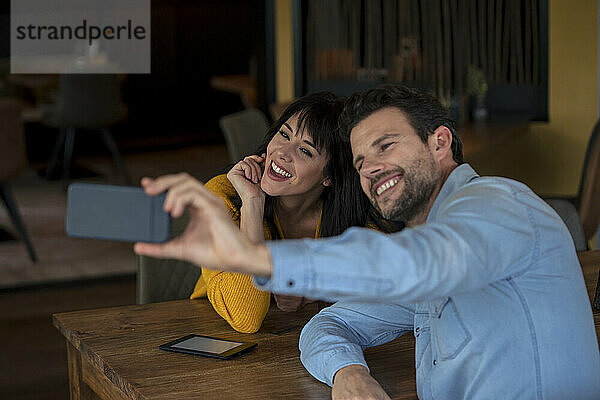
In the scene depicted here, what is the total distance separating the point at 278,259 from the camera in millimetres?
1050

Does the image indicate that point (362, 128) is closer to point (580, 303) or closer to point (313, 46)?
point (580, 303)

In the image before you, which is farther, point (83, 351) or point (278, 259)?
point (83, 351)

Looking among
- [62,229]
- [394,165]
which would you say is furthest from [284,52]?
[394,165]

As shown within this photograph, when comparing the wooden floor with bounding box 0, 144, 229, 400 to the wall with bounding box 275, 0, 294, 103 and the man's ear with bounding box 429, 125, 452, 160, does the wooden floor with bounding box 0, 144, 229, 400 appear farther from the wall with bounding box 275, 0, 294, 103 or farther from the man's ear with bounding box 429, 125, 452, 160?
the man's ear with bounding box 429, 125, 452, 160

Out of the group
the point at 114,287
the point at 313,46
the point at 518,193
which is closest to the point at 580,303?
the point at 518,193

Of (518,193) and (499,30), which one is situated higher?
(499,30)

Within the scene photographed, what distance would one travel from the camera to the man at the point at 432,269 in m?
1.06

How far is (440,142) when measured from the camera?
151 cm

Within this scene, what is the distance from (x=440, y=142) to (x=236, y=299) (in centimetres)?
63

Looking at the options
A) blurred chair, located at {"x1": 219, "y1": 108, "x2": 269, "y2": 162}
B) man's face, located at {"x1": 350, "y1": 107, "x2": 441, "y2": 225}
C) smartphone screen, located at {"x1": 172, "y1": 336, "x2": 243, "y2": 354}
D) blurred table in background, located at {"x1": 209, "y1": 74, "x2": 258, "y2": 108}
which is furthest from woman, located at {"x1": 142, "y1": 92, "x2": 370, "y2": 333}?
blurred table in background, located at {"x1": 209, "y1": 74, "x2": 258, "y2": 108}

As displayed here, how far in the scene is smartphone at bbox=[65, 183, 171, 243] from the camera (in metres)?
1.08

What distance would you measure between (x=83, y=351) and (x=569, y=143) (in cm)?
369

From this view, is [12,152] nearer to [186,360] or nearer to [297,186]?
[297,186]

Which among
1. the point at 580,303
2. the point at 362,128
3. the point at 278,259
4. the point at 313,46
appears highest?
the point at 313,46
